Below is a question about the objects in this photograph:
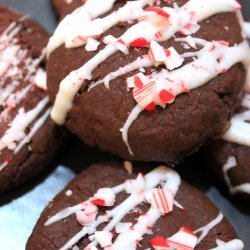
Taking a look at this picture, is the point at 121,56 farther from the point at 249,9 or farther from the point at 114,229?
the point at 249,9

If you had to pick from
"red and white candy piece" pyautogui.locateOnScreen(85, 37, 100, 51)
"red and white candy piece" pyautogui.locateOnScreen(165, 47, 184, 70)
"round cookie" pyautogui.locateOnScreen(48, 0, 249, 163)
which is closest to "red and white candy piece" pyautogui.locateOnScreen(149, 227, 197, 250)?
"round cookie" pyautogui.locateOnScreen(48, 0, 249, 163)

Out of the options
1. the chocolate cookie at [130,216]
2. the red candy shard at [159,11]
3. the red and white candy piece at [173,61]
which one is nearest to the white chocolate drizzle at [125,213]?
the chocolate cookie at [130,216]

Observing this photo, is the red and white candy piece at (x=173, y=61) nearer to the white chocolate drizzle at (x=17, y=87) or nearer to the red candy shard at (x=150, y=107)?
the red candy shard at (x=150, y=107)

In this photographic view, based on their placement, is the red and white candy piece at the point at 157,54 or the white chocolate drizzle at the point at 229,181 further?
the white chocolate drizzle at the point at 229,181

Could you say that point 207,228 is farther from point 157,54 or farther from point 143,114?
point 157,54

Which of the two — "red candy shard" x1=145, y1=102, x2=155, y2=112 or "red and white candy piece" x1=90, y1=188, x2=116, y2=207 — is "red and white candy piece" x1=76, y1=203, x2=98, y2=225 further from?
"red candy shard" x1=145, y1=102, x2=155, y2=112

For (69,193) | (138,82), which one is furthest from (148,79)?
(69,193)

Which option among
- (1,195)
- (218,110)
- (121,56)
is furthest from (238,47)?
(1,195)
